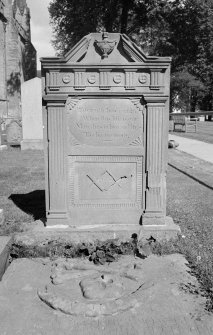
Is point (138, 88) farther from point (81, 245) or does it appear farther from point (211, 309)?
point (211, 309)

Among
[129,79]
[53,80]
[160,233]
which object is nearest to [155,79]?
[129,79]

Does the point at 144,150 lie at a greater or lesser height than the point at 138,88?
lesser

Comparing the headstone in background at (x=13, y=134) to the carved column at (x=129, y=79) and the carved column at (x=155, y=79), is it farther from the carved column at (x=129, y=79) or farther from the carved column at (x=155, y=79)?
the carved column at (x=155, y=79)

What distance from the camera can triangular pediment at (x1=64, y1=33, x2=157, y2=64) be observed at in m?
4.09

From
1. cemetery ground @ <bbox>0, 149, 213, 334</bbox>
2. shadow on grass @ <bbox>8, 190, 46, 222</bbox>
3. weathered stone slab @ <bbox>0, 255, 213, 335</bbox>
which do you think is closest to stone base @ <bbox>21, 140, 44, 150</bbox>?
cemetery ground @ <bbox>0, 149, 213, 334</bbox>

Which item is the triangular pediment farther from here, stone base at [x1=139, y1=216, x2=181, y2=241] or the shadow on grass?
the shadow on grass

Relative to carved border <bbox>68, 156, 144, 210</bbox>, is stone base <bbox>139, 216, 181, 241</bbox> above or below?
below

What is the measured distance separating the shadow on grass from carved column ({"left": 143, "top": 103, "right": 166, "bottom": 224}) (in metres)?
1.68

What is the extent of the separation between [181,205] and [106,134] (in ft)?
7.88

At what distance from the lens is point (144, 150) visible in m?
4.33

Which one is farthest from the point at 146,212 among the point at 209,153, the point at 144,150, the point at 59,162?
the point at 209,153

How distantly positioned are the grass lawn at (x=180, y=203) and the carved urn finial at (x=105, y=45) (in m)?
2.35

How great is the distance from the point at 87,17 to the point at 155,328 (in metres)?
24.9

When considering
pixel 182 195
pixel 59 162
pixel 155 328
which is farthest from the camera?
pixel 182 195
